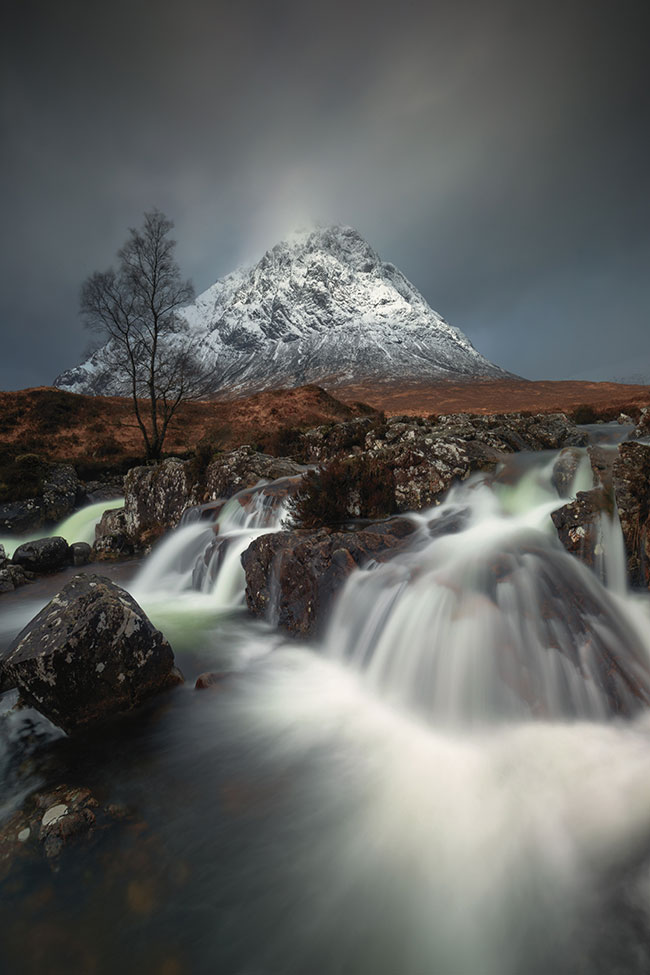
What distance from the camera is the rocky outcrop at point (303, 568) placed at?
6254 millimetres

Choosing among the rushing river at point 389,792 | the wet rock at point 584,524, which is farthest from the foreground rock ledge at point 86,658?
the wet rock at point 584,524

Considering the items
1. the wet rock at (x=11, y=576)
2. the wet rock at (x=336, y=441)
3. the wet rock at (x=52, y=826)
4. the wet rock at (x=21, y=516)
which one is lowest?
the wet rock at (x=52, y=826)

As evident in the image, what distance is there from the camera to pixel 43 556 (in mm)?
10641

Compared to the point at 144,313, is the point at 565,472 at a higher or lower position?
lower

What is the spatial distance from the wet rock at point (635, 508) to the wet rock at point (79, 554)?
1288cm

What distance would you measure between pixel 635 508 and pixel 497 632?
319cm

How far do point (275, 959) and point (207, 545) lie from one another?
7826 millimetres

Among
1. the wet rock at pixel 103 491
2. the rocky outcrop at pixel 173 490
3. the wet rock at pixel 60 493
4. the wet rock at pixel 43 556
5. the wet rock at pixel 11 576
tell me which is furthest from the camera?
the wet rock at pixel 103 491

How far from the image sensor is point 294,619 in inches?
256

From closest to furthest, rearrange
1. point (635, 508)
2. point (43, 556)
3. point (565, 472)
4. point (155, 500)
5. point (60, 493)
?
point (635, 508), point (565, 472), point (43, 556), point (155, 500), point (60, 493)

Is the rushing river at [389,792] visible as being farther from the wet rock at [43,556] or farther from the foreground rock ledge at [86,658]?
the wet rock at [43,556]

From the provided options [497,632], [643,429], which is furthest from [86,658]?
[643,429]

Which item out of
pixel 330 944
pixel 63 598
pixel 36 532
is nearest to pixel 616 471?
pixel 330 944

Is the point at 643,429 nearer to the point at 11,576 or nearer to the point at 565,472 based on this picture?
the point at 565,472
